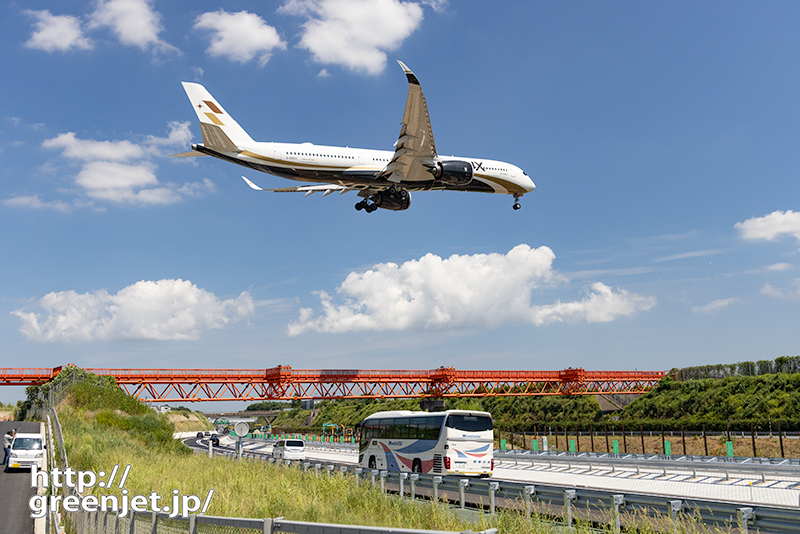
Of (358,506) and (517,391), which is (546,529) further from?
(517,391)

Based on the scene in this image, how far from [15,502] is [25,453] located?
7.80 meters

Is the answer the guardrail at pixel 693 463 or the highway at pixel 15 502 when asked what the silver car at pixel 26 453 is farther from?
the guardrail at pixel 693 463

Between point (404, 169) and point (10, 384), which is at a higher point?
point (404, 169)

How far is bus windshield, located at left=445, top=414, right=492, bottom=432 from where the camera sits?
2731 cm

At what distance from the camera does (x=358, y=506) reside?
14.8 m

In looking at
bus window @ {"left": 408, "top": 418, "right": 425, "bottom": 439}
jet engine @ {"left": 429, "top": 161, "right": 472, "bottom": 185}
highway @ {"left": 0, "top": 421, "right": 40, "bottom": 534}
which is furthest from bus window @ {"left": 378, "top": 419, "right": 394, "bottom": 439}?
jet engine @ {"left": 429, "top": 161, "right": 472, "bottom": 185}

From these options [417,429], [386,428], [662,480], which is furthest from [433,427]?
[662,480]

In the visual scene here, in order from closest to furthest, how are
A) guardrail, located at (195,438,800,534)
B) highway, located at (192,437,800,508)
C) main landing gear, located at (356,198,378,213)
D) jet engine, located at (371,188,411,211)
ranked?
guardrail, located at (195,438,800,534) → highway, located at (192,437,800,508) → jet engine, located at (371,188,411,211) → main landing gear, located at (356,198,378,213)

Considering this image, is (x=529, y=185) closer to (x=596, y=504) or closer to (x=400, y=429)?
(x=400, y=429)

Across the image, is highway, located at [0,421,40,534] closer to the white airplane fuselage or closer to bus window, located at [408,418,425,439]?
bus window, located at [408,418,425,439]

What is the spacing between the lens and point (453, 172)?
141 ft

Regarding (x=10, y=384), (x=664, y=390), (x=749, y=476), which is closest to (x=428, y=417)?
(x=749, y=476)

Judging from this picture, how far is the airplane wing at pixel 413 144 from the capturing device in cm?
3575

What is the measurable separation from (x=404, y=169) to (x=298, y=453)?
24108mm
